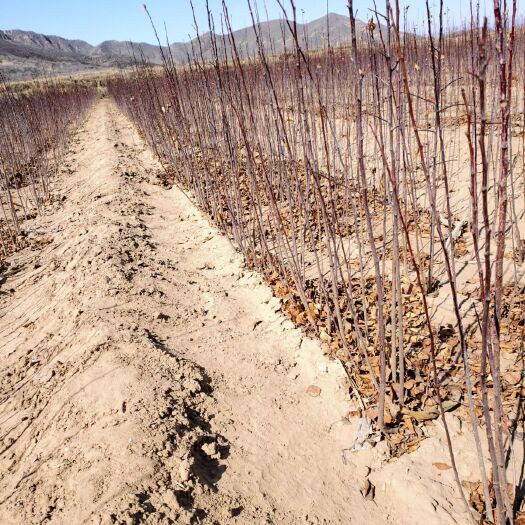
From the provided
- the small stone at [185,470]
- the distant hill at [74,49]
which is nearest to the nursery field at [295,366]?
the small stone at [185,470]

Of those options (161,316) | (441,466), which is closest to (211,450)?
(441,466)

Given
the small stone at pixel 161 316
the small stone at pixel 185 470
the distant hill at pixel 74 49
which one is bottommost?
the small stone at pixel 185 470

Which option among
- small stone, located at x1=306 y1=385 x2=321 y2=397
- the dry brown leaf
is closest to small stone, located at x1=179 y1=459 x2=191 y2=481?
small stone, located at x1=306 y1=385 x2=321 y2=397

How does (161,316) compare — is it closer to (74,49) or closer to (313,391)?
(313,391)

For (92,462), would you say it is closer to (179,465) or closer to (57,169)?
(179,465)

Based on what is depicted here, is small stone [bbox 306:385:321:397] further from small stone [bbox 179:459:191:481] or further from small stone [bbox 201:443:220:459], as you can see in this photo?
small stone [bbox 179:459:191:481]

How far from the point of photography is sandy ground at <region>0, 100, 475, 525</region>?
142 centimetres

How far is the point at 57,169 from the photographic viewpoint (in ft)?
23.3

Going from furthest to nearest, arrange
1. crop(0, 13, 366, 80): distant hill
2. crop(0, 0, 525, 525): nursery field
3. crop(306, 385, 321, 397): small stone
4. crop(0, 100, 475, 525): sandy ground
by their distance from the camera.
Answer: crop(0, 13, 366, 80): distant hill
crop(306, 385, 321, 397): small stone
crop(0, 100, 475, 525): sandy ground
crop(0, 0, 525, 525): nursery field

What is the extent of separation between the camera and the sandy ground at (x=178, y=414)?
4.64 feet

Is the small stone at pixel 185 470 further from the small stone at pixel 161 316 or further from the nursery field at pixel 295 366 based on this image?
the small stone at pixel 161 316

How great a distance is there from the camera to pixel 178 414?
1744mm

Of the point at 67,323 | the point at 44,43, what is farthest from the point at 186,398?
the point at 44,43

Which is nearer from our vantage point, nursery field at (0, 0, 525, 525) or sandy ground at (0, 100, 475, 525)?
nursery field at (0, 0, 525, 525)
